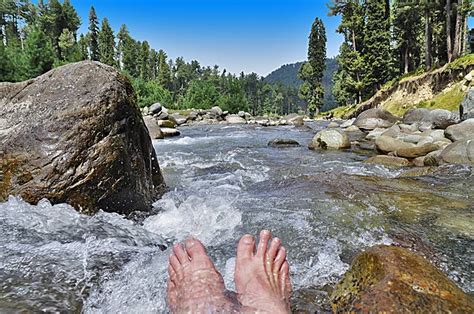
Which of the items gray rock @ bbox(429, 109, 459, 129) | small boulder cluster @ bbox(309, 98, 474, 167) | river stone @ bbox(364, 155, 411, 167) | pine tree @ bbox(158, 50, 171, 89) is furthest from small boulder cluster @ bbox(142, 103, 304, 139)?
pine tree @ bbox(158, 50, 171, 89)

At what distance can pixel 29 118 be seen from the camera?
378 cm

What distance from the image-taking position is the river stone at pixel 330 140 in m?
11.2

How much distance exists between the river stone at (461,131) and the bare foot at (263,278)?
8381mm

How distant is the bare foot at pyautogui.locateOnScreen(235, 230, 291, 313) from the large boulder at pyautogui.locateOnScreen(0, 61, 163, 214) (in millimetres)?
2157

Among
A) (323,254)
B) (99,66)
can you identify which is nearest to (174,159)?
(99,66)

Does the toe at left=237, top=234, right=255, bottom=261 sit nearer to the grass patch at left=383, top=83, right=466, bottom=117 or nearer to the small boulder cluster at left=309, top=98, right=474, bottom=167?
the small boulder cluster at left=309, top=98, right=474, bottom=167

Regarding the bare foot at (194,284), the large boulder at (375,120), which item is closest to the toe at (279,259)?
the bare foot at (194,284)

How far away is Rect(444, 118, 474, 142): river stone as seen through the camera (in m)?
8.48

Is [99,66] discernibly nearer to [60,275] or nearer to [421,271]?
[60,275]

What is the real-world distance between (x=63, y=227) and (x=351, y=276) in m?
2.49

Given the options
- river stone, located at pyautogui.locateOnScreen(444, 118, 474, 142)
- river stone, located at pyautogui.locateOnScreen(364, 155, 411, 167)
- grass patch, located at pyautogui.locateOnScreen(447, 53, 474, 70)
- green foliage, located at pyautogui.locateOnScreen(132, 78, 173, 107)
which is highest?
green foliage, located at pyautogui.locateOnScreen(132, 78, 173, 107)

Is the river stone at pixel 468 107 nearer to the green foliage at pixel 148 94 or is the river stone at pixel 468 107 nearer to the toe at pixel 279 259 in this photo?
the toe at pixel 279 259

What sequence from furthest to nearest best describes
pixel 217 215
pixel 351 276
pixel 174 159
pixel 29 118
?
1. pixel 174 159
2. pixel 217 215
3. pixel 29 118
4. pixel 351 276

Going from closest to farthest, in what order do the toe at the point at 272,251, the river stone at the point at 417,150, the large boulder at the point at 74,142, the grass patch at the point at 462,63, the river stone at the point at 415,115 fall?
the toe at the point at 272,251 → the large boulder at the point at 74,142 → the river stone at the point at 417,150 → the river stone at the point at 415,115 → the grass patch at the point at 462,63
